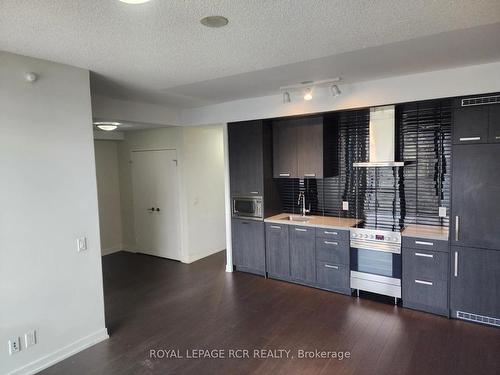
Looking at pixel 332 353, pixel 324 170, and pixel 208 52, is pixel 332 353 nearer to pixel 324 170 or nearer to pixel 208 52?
pixel 324 170

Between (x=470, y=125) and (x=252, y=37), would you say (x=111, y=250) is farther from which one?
(x=470, y=125)

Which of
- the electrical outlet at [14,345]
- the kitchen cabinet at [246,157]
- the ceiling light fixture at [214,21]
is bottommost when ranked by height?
the electrical outlet at [14,345]

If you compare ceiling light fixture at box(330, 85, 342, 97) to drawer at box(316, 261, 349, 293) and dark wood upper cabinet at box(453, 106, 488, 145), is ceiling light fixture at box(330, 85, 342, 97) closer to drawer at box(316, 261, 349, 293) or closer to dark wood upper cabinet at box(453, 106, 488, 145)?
dark wood upper cabinet at box(453, 106, 488, 145)

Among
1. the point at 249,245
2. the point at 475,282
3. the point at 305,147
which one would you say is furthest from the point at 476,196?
the point at 249,245

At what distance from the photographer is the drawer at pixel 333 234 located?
422cm

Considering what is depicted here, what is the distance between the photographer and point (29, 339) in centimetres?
279

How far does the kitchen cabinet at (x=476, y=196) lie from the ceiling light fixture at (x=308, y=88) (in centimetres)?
141

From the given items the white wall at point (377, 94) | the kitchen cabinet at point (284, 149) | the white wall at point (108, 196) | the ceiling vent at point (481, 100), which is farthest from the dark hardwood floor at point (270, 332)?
the white wall at point (377, 94)

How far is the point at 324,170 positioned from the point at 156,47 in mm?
2763

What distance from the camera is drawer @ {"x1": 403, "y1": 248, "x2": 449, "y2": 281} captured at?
11.8 ft

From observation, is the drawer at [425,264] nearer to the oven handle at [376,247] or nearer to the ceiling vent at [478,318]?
the oven handle at [376,247]

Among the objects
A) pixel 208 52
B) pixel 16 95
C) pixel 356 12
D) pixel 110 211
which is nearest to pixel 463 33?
pixel 356 12

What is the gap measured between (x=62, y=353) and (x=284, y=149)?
139 inches

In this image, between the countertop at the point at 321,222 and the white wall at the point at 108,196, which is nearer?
the countertop at the point at 321,222
